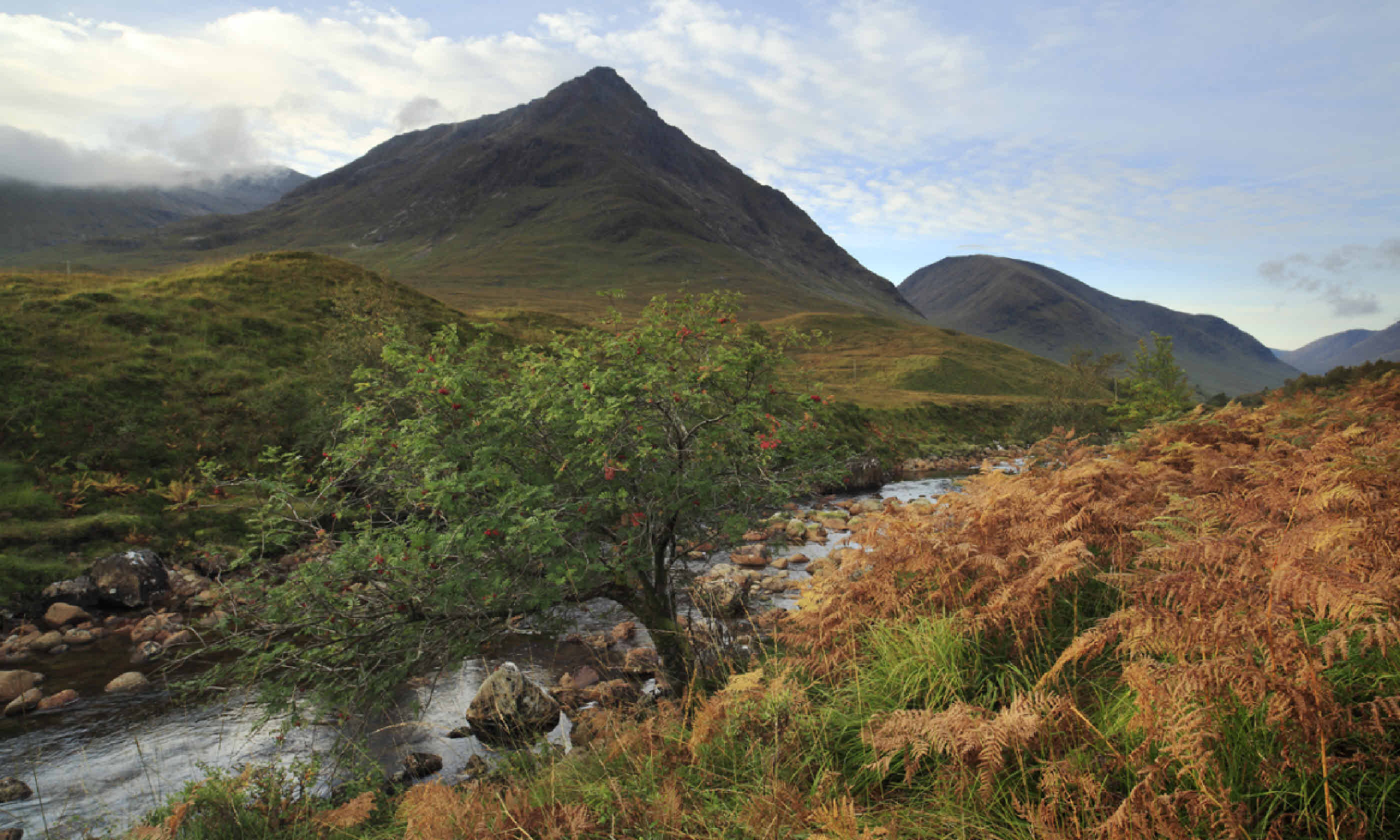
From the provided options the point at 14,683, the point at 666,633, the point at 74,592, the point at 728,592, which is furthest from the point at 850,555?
the point at 74,592

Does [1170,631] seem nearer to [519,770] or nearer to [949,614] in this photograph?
[949,614]

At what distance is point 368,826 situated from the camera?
243 inches

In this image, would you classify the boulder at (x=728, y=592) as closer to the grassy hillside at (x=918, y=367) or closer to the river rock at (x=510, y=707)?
the river rock at (x=510, y=707)

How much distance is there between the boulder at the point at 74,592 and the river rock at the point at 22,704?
197 inches

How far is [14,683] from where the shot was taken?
39.1ft

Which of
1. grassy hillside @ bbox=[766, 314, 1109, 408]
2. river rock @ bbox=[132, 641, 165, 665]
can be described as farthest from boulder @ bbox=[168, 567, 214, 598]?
grassy hillside @ bbox=[766, 314, 1109, 408]

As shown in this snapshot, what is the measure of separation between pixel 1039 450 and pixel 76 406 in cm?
3066

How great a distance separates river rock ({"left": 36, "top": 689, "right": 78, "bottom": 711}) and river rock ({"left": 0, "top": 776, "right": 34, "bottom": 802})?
2.93 m

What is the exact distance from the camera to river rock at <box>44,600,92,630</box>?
1486 cm

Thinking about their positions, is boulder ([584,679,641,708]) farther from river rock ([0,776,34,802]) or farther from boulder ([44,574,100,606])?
boulder ([44,574,100,606])

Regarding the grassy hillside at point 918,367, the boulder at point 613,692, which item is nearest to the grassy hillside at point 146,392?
the boulder at point 613,692

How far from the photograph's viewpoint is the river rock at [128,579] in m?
16.0

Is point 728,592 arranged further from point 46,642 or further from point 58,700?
point 46,642

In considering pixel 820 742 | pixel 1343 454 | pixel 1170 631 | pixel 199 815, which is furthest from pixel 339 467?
pixel 1343 454
